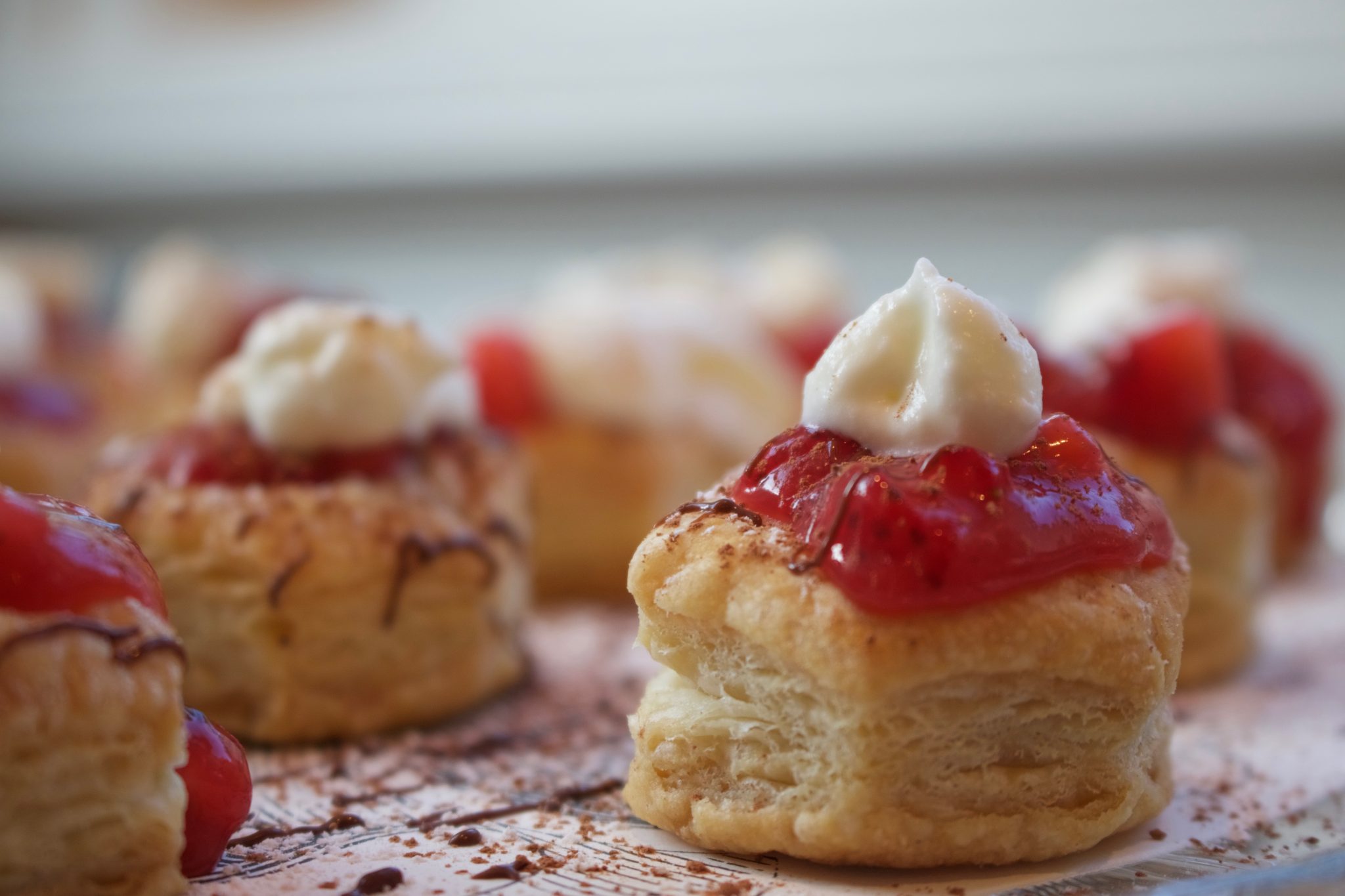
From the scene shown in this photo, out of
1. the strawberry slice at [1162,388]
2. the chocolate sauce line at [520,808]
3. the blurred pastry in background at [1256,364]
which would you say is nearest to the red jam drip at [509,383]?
the blurred pastry in background at [1256,364]

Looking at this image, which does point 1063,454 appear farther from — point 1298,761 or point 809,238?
point 809,238

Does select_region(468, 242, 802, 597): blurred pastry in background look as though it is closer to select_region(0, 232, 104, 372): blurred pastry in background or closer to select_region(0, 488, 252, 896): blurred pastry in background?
select_region(0, 232, 104, 372): blurred pastry in background

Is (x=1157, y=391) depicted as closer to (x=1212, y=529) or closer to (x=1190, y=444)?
(x=1190, y=444)

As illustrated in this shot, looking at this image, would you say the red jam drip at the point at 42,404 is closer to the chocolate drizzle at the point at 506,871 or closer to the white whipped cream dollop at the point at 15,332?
the white whipped cream dollop at the point at 15,332

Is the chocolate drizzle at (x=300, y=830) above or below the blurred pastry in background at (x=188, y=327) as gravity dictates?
below

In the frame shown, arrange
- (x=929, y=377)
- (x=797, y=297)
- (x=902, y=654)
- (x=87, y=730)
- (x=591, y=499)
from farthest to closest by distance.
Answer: (x=797, y=297), (x=591, y=499), (x=929, y=377), (x=902, y=654), (x=87, y=730)

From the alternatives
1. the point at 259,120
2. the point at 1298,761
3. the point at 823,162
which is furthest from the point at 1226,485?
the point at 259,120

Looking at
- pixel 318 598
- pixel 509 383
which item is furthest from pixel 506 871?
pixel 509 383
